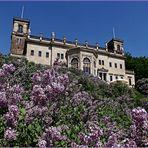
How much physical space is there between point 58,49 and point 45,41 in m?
2.91

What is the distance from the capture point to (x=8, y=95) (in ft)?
22.6

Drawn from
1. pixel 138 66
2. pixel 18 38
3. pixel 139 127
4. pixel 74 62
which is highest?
pixel 18 38

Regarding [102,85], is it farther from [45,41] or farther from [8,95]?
[45,41]

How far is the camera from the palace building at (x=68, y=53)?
58.6m

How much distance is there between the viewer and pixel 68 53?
193ft

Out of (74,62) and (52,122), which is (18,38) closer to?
(74,62)

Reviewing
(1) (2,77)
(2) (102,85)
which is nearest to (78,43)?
(2) (102,85)

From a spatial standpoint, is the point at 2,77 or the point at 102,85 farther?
the point at 102,85

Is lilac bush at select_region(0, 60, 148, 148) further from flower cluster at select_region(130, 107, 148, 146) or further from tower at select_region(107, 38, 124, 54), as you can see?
tower at select_region(107, 38, 124, 54)

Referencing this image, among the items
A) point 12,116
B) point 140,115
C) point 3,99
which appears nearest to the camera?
point 140,115

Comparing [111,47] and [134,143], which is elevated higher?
[111,47]

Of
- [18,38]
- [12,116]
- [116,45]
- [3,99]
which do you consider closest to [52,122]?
[3,99]

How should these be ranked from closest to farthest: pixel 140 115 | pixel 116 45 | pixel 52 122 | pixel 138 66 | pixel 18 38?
pixel 140 115 → pixel 52 122 → pixel 18 38 → pixel 116 45 → pixel 138 66

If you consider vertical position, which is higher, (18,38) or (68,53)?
(18,38)
